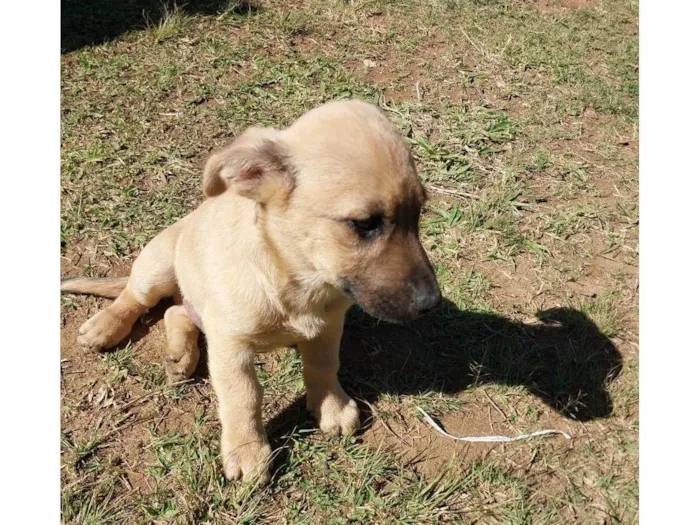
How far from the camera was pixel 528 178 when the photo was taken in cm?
577

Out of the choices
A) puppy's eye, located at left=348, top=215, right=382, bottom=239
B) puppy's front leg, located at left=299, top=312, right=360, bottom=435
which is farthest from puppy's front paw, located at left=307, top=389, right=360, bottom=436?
puppy's eye, located at left=348, top=215, right=382, bottom=239

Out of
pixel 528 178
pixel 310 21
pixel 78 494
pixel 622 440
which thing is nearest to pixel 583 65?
pixel 528 178

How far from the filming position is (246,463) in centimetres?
334

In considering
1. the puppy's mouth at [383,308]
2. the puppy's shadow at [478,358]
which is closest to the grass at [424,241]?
the puppy's shadow at [478,358]

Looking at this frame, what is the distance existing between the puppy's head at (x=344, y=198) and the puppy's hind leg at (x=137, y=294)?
3.93 feet

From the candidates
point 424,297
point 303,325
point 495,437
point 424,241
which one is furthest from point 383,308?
point 424,241

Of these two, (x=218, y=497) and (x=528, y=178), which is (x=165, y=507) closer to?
(x=218, y=497)

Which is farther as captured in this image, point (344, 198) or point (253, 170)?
point (253, 170)

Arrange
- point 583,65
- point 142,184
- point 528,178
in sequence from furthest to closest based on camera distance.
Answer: point 583,65 → point 528,178 → point 142,184

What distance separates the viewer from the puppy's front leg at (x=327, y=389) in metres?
3.57

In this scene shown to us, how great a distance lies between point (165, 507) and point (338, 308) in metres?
1.39

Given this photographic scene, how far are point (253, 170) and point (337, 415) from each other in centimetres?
157

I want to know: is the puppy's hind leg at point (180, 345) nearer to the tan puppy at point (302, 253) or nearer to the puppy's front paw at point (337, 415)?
the tan puppy at point (302, 253)

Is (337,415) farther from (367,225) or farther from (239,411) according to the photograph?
(367,225)
